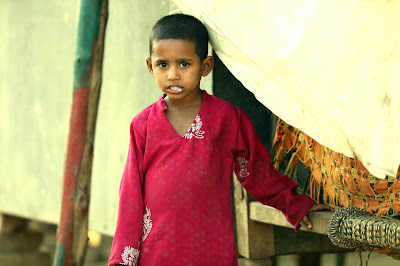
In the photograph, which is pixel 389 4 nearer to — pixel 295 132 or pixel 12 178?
pixel 295 132

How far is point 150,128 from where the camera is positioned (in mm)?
2643

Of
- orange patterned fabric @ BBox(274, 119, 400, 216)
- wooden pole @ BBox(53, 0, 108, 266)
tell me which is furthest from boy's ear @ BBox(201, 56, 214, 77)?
wooden pole @ BBox(53, 0, 108, 266)

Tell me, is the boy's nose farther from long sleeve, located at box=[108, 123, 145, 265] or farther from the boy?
long sleeve, located at box=[108, 123, 145, 265]

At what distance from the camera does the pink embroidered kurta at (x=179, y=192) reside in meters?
2.58

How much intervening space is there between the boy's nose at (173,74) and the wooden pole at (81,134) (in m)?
1.21

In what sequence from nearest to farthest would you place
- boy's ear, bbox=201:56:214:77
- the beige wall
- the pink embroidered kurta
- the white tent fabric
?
the white tent fabric < the pink embroidered kurta < boy's ear, bbox=201:56:214:77 < the beige wall

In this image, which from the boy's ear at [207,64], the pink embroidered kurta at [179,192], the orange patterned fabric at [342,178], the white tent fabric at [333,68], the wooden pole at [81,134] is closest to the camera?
the white tent fabric at [333,68]

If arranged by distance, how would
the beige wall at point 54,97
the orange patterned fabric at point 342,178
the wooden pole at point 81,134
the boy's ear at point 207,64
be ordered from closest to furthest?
the orange patterned fabric at point 342,178 < the boy's ear at point 207,64 < the wooden pole at point 81,134 < the beige wall at point 54,97

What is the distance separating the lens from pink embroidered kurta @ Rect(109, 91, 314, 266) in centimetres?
258

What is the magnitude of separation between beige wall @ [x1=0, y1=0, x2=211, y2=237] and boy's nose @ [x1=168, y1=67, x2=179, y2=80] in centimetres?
136

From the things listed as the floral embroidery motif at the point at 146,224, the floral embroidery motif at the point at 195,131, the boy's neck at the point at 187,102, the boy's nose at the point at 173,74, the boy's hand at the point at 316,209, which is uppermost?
the boy's nose at the point at 173,74

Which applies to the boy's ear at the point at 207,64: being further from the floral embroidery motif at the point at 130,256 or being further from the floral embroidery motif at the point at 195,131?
the floral embroidery motif at the point at 130,256

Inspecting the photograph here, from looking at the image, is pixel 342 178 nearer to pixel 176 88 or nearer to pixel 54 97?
pixel 176 88

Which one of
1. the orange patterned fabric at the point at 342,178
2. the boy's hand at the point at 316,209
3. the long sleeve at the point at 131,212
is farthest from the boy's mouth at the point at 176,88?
the boy's hand at the point at 316,209
